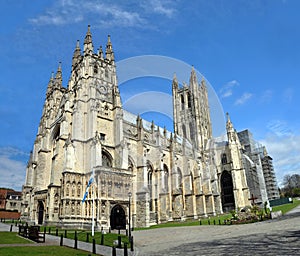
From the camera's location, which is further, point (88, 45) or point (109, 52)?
point (109, 52)

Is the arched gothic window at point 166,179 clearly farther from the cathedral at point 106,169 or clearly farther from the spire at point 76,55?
the spire at point 76,55

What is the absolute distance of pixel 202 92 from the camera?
7269cm

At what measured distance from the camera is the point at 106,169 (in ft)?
94.4

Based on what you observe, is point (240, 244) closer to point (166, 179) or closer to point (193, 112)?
point (166, 179)

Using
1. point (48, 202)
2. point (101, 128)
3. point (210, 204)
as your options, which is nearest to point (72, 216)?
point (48, 202)

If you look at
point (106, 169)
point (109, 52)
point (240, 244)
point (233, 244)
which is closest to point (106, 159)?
point (106, 169)

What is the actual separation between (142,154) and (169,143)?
12.3m

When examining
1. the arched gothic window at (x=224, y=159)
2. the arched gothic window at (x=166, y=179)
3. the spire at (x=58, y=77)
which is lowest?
the arched gothic window at (x=166, y=179)

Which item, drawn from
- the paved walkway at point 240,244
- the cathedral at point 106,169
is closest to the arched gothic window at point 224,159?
the cathedral at point 106,169

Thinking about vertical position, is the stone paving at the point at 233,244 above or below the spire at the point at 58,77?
below

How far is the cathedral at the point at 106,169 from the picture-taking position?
2817 cm

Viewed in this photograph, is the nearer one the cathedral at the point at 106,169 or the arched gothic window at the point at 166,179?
the cathedral at the point at 106,169

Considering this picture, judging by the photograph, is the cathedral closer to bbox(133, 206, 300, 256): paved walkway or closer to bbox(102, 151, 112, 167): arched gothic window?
bbox(102, 151, 112, 167): arched gothic window

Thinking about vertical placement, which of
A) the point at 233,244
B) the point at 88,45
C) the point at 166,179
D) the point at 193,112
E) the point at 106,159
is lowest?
the point at 233,244
